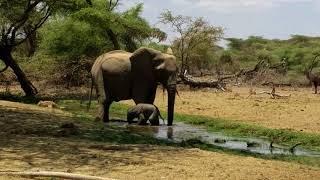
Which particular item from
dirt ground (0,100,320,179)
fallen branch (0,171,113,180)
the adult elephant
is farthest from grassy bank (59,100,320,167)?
fallen branch (0,171,113,180)

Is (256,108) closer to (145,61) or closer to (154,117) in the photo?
(145,61)

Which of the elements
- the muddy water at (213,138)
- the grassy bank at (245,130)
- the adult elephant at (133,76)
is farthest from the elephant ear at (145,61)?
the grassy bank at (245,130)

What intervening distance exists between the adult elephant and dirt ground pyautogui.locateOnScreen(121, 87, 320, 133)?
3338mm

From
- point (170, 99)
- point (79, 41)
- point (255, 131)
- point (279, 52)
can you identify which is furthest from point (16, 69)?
point (279, 52)

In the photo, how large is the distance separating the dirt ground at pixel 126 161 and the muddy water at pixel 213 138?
2862 millimetres

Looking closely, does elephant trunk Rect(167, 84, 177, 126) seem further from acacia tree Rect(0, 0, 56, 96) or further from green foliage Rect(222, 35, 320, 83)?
green foliage Rect(222, 35, 320, 83)

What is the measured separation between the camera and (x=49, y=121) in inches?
640

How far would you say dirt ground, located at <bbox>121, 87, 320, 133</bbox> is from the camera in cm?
1927

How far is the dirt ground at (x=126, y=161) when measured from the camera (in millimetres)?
9805

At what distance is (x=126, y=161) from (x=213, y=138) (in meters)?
6.20

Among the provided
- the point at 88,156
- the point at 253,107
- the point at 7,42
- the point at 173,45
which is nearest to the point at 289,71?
the point at 173,45

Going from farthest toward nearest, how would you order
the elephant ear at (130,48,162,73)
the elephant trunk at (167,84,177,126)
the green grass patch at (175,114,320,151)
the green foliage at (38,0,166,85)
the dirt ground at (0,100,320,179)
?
1. the green foliage at (38,0,166,85)
2. the elephant ear at (130,48,162,73)
3. the elephant trunk at (167,84,177,126)
4. the green grass patch at (175,114,320,151)
5. the dirt ground at (0,100,320,179)

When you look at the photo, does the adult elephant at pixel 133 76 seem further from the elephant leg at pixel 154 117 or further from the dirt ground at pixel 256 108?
the dirt ground at pixel 256 108

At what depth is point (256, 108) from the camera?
2330cm
